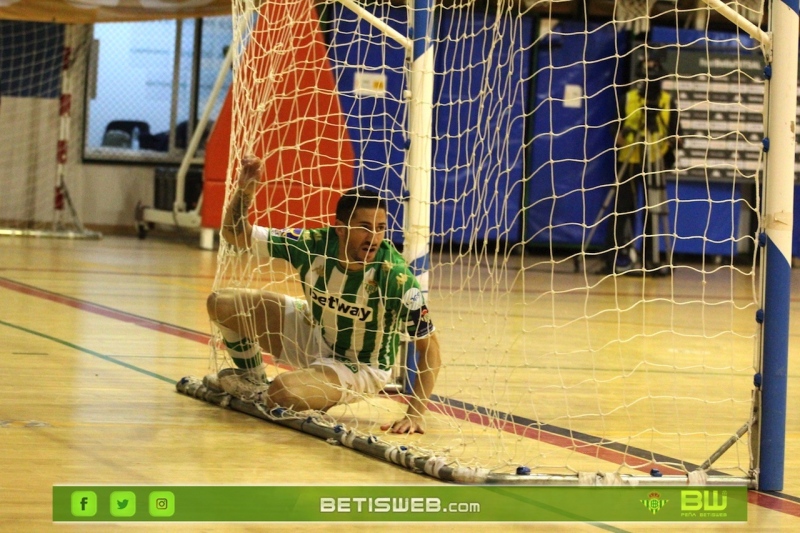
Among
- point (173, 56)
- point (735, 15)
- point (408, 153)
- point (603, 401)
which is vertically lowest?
point (603, 401)

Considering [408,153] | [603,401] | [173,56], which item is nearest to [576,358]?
[603,401]

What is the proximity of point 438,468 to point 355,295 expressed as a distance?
98 centimetres

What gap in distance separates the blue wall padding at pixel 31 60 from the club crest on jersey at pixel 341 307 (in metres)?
10.9

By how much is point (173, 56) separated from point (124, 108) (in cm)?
90

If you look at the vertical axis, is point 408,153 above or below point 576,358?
above

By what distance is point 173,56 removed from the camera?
14.8 meters

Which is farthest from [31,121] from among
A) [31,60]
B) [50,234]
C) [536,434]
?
[536,434]

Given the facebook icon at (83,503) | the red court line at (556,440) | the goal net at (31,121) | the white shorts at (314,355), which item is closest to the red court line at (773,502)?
the red court line at (556,440)

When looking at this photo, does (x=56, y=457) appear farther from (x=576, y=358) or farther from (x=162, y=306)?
(x=162, y=306)


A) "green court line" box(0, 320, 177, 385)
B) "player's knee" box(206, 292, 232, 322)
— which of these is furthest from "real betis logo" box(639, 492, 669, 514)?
"green court line" box(0, 320, 177, 385)

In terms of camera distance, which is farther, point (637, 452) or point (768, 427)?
point (637, 452)

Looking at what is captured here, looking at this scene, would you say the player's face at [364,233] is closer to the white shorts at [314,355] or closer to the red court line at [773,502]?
the white shorts at [314,355]

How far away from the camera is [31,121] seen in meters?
14.1

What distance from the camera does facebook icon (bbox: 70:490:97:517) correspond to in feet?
9.11
